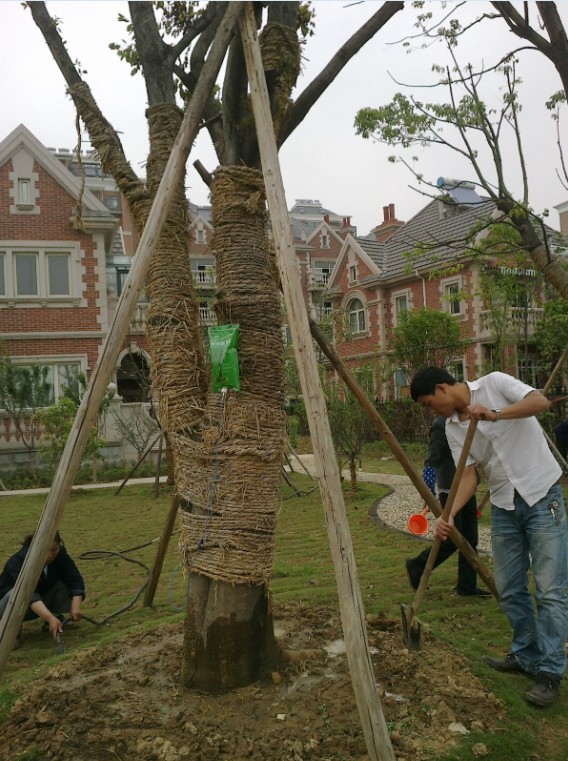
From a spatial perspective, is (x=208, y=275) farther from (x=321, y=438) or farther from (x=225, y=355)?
(x=321, y=438)

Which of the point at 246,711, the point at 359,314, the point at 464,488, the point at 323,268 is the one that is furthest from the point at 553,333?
the point at 323,268

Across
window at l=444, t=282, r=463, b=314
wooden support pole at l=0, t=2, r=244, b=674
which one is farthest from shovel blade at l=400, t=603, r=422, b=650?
window at l=444, t=282, r=463, b=314

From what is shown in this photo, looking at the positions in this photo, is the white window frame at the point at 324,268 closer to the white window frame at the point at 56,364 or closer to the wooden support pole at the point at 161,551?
the white window frame at the point at 56,364

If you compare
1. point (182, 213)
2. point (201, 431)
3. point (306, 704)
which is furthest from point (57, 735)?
point (182, 213)

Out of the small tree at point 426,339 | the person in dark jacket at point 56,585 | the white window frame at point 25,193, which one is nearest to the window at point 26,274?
the white window frame at point 25,193

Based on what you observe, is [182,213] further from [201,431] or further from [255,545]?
[255,545]

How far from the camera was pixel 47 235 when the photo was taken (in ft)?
63.8

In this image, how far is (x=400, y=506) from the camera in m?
10.8

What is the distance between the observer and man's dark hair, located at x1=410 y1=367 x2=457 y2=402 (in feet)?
13.1

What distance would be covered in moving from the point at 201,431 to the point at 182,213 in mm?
1383

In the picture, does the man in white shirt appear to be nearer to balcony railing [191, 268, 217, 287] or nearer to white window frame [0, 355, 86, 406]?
balcony railing [191, 268, 217, 287]

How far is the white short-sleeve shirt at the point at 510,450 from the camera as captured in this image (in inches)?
151

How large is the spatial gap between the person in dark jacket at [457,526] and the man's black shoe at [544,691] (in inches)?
70.9

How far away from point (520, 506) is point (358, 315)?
86.5 feet
